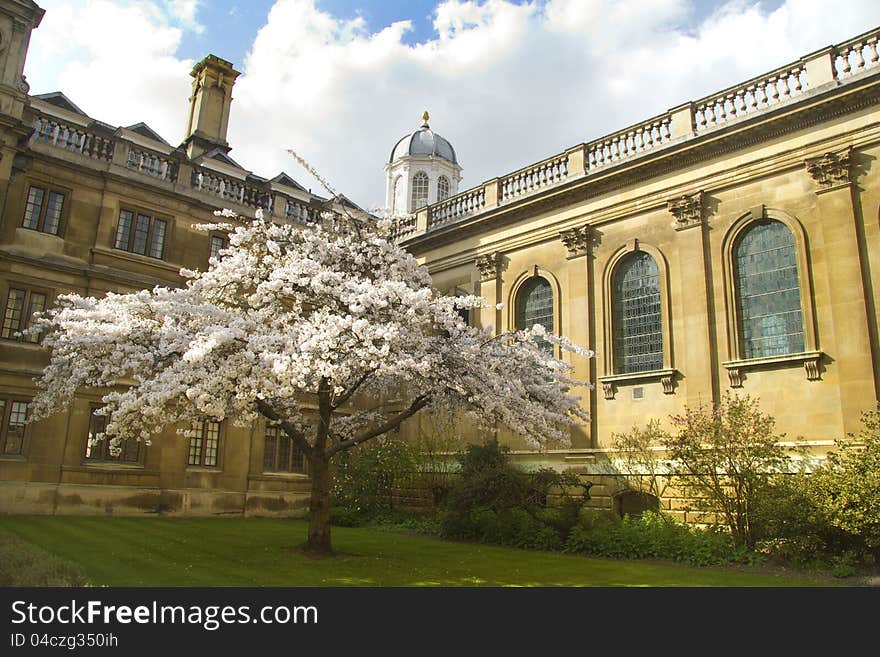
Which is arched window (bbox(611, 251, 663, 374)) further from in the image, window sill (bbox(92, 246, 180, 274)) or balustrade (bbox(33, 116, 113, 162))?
balustrade (bbox(33, 116, 113, 162))

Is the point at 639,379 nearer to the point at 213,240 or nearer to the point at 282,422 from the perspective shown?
the point at 282,422

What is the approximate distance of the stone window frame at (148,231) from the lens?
23.7m

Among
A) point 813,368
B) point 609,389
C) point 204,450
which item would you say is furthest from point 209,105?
point 813,368

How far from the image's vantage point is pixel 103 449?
2244 cm

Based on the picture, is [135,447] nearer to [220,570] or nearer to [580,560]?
[220,570]

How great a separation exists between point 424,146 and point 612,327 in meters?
22.6

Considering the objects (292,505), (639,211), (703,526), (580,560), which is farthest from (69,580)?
(639,211)

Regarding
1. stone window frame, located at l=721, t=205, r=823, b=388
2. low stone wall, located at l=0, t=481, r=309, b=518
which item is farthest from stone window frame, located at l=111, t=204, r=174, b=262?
stone window frame, located at l=721, t=205, r=823, b=388

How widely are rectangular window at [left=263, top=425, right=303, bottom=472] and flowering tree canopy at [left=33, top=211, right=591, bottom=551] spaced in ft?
34.3

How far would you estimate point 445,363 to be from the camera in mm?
13969

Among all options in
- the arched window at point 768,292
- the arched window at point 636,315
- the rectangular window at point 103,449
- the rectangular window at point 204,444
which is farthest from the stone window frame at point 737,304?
the rectangular window at point 103,449

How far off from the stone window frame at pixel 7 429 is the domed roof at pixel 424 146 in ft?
84.3

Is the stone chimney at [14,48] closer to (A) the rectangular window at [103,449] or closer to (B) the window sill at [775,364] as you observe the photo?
(A) the rectangular window at [103,449]

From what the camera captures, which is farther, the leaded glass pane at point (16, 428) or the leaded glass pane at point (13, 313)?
the leaded glass pane at point (13, 313)
